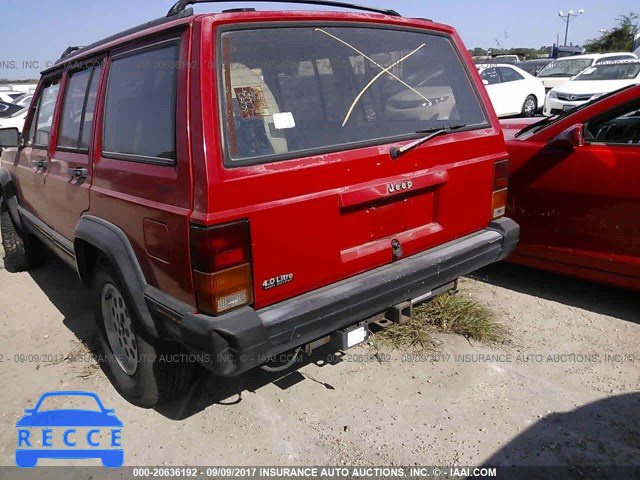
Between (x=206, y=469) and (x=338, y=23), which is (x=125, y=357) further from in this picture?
(x=338, y=23)

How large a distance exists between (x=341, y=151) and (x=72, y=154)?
1.84 metres

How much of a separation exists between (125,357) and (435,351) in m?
1.93

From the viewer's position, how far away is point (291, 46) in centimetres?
241

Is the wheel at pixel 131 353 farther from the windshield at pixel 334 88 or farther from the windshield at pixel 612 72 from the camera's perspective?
the windshield at pixel 612 72

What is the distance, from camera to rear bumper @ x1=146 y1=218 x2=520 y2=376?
209 cm

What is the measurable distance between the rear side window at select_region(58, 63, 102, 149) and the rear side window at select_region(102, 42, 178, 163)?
0.28 m

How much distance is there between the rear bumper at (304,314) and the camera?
209 centimetres

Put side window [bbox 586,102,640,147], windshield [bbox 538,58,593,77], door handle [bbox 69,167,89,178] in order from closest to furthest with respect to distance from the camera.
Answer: door handle [bbox 69,167,89,178], side window [bbox 586,102,640,147], windshield [bbox 538,58,593,77]

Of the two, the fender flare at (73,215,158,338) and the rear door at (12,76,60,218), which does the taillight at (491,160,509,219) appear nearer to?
the fender flare at (73,215,158,338)

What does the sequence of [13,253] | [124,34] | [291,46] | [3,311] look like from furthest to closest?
[13,253] < [3,311] < [124,34] < [291,46]

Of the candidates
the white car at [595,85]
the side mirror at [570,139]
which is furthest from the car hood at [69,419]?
the white car at [595,85]

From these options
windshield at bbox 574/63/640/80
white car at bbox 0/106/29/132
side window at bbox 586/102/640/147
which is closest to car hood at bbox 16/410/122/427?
side window at bbox 586/102/640/147

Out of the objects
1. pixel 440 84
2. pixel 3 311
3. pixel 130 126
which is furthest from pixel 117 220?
pixel 3 311

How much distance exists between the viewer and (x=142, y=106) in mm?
2516
